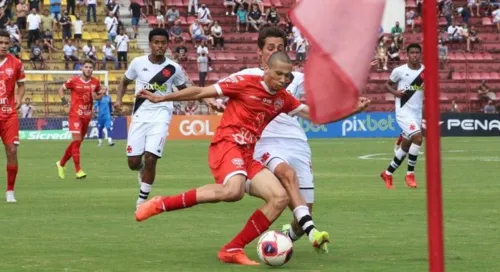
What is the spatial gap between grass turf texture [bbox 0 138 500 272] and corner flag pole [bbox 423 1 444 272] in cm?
446

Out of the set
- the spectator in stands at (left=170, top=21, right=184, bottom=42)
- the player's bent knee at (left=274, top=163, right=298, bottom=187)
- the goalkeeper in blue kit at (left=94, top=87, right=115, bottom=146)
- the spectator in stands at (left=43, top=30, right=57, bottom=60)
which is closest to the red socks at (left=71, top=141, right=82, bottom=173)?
the player's bent knee at (left=274, top=163, right=298, bottom=187)

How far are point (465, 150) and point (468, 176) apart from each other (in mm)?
12411

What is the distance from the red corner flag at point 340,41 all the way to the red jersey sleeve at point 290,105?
520cm

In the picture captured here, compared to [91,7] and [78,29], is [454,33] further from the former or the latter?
[78,29]

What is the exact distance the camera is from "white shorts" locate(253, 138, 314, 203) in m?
11.8

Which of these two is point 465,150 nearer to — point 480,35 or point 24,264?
point 480,35

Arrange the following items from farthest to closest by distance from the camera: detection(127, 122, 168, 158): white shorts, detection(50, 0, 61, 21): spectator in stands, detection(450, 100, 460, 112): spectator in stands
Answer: detection(450, 100, 460, 112): spectator in stands → detection(50, 0, 61, 21): spectator in stands → detection(127, 122, 168, 158): white shorts

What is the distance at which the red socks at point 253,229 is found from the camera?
10.9 m

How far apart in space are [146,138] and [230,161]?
621 cm

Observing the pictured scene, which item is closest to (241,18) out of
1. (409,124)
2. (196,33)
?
(196,33)

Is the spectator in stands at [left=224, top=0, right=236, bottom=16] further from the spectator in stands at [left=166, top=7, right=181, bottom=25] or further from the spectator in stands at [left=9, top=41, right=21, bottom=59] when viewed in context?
the spectator in stands at [left=9, top=41, right=21, bottom=59]

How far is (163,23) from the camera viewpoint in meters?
53.2

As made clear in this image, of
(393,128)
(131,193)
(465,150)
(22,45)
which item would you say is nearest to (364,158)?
(465,150)

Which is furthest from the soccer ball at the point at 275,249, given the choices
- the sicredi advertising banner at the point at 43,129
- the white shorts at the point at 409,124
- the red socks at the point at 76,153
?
the sicredi advertising banner at the point at 43,129
